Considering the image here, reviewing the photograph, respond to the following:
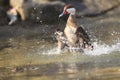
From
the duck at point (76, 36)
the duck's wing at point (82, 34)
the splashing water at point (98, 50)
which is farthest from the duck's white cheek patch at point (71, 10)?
the splashing water at point (98, 50)

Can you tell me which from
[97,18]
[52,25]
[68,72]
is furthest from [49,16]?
[68,72]

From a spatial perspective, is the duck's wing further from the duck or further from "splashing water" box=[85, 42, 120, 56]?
"splashing water" box=[85, 42, 120, 56]

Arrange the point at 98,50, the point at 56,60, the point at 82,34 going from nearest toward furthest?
the point at 56,60
the point at 82,34
the point at 98,50

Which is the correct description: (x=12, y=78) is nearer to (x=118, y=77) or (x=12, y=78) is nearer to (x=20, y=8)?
(x=118, y=77)

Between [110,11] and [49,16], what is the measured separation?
83.8 inches

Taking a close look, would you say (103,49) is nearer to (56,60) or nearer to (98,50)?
(98,50)

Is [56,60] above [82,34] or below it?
below

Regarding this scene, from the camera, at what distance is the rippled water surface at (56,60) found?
7.48 meters

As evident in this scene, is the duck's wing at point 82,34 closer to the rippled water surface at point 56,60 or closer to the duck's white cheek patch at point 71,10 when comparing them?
the rippled water surface at point 56,60

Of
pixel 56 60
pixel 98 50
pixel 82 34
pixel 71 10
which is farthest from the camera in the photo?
pixel 71 10

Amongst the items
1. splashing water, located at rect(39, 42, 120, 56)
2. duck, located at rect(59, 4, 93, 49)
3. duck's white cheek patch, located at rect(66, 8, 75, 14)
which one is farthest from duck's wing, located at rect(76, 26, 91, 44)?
duck's white cheek patch, located at rect(66, 8, 75, 14)

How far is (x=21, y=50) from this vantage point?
33.4 ft

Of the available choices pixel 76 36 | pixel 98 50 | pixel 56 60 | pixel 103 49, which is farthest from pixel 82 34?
pixel 56 60

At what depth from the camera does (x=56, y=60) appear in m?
8.76
